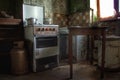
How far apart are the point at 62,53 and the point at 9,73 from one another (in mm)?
1902

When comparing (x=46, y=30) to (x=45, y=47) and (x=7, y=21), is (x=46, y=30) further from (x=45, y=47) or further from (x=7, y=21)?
(x=7, y=21)

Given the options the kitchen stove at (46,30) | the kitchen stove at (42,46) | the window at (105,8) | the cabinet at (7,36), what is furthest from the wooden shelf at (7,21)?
the window at (105,8)

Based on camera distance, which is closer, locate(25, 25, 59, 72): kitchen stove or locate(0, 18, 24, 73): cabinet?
locate(25, 25, 59, 72): kitchen stove

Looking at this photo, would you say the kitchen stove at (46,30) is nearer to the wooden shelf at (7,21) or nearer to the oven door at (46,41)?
the oven door at (46,41)

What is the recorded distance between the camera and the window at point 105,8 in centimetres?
469

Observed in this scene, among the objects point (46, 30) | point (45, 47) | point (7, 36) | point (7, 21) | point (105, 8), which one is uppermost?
point (105, 8)

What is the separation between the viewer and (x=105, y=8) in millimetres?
5215

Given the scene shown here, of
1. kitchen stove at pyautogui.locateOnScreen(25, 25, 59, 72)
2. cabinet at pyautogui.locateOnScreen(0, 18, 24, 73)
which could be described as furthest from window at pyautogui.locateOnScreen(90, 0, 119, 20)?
cabinet at pyautogui.locateOnScreen(0, 18, 24, 73)

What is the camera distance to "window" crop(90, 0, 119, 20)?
15.4 feet

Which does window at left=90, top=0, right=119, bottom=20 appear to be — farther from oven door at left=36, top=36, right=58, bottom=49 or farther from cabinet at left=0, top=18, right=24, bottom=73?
cabinet at left=0, top=18, right=24, bottom=73

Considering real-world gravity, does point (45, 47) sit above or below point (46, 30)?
below

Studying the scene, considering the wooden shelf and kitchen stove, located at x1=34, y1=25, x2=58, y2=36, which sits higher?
the wooden shelf

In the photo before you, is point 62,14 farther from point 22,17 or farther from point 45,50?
point 45,50

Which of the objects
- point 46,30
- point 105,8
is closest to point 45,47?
point 46,30
